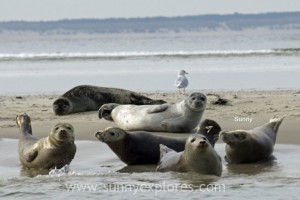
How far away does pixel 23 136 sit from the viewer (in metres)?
9.59

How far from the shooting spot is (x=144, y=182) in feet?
27.2

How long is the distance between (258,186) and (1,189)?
212 cm

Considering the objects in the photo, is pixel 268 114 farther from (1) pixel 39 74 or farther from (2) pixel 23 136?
(1) pixel 39 74

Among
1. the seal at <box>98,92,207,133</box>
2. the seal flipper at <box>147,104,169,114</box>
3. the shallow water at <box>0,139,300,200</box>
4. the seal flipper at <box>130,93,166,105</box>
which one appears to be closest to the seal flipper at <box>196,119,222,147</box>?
the shallow water at <box>0,139,300,200</box>

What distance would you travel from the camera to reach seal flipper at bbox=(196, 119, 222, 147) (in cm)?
923

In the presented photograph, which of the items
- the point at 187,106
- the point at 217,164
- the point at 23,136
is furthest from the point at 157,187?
the point at 187,106

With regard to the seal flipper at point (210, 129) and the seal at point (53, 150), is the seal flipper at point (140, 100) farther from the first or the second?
the seal at point (53, 150)

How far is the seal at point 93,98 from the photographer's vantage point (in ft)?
44.4

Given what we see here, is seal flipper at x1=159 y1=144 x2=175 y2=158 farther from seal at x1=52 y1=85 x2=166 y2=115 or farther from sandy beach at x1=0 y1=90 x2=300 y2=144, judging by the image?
seal at x1=52 y1=85 x2=166 y2=115

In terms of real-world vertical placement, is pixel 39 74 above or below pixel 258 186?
above

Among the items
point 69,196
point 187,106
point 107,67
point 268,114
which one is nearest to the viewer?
point 69,196

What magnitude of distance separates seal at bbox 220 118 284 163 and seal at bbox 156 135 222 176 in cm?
62

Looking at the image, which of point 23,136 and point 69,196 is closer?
point 69,196

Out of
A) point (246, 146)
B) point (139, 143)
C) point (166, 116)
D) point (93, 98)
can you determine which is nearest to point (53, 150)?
point (139, 143)
